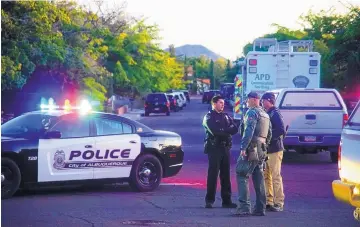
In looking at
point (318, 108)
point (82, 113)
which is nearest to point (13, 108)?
point (318, 108)

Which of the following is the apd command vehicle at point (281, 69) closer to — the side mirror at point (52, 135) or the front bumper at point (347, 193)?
the side mirror at point (52, 135)

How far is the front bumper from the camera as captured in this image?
8391 mm

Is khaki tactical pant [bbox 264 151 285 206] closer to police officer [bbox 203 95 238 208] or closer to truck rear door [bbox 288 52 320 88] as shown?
police officer [bbox 203 95 238 208]

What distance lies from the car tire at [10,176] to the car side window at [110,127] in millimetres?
1710

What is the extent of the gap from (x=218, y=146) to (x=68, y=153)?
2.73 meters

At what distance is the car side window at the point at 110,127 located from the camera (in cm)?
1377

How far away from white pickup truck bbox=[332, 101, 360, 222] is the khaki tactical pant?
2913 mm

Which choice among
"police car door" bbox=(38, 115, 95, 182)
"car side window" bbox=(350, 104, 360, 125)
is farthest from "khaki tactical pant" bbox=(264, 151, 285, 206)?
"police car door" bbox=(38, 115, 95, 182)

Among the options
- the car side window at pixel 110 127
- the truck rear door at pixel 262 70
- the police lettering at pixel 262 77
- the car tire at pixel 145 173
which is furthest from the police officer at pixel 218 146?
the police lettering at pixel 262 77

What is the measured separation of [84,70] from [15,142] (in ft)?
84.6

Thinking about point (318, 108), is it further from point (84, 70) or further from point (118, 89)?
point (118, 89)

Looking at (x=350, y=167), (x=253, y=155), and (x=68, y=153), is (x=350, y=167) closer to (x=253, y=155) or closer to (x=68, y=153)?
(x=253, y=155)

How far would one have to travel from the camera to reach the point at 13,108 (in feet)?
114

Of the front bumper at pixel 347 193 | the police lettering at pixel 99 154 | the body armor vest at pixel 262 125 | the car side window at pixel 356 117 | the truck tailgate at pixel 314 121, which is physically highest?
the car side window at pixel 356 117
